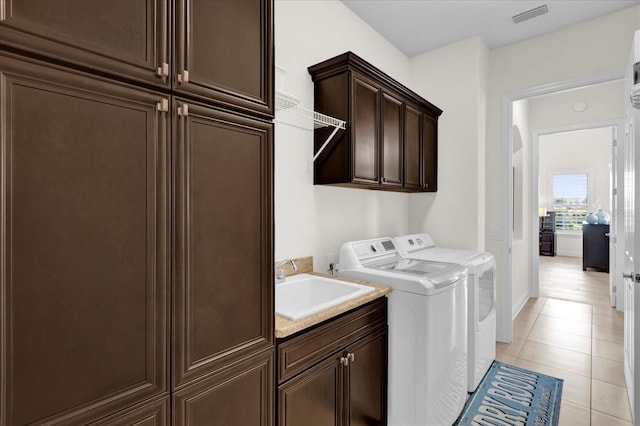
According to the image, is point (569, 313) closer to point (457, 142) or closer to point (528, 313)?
point (528, 313)

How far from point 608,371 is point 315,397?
2658mm

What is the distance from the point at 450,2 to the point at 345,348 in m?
2.62

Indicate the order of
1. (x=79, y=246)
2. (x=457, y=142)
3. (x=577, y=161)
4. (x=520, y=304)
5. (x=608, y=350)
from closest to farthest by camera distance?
1. (x=79, y=246)
2. (x=608, y=350)
3. (x=457, y=142)
4. (x=520, y=304)
5. (x=577, y=161)

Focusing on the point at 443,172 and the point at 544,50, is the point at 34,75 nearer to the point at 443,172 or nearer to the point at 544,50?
the point at 443,172

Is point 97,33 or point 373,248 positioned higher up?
point 97,33

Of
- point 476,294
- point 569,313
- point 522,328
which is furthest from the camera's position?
point 569,313

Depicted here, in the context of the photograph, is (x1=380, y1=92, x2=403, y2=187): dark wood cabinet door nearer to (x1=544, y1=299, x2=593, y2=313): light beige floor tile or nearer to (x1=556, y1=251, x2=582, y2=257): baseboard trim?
(x1=544, y1=299, x2=593, y2=313): light beige floor tile

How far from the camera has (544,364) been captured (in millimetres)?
2799

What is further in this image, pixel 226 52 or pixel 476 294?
pixel 476 294

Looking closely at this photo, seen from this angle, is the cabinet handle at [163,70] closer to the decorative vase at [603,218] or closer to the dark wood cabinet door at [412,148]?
the dark wood cabinet door at [412,148]

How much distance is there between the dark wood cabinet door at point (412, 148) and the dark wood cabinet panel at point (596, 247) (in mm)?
5611

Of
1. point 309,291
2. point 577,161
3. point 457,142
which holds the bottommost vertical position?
point 309,291

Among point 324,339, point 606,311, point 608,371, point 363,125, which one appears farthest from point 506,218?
point 324,339

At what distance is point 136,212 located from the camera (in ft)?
2.97
